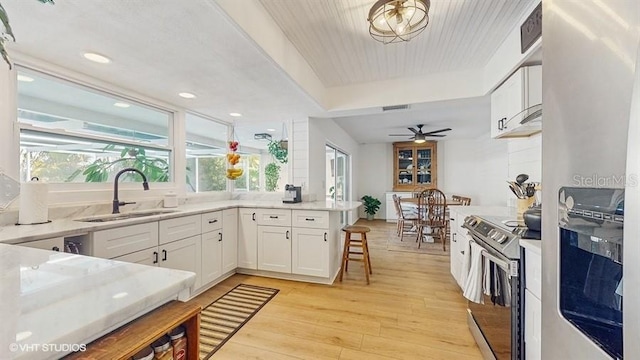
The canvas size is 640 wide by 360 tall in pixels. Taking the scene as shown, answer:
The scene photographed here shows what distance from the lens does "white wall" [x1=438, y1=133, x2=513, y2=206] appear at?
615 centimetres

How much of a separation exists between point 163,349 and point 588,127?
111 cm

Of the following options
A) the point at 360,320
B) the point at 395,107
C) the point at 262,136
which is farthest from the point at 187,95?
the point at 360,320

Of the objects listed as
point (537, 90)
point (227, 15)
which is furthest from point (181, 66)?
point (537, 90)

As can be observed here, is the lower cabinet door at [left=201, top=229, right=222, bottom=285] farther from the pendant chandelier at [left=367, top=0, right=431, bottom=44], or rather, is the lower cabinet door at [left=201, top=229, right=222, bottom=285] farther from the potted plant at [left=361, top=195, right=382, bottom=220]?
the potted plant at [left=361, top=195, right=382, bottom=220]

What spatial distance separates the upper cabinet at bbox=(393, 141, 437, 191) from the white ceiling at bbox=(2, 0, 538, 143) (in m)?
4.48

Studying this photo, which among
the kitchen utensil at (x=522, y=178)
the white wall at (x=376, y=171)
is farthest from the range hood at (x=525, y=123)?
the white wall at (x=376, y=171)

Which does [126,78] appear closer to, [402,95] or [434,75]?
[402,95]

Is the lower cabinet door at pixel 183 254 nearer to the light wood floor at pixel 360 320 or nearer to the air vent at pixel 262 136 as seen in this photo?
the light wood floor at pixel 360 320

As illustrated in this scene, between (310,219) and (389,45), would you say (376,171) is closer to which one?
(310,219)

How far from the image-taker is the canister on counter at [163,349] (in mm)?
652

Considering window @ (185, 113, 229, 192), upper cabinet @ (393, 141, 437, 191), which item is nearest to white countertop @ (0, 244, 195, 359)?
window @ (185, 113, 229, 192)

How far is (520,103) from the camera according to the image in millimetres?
2090

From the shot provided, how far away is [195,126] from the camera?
3.69 m

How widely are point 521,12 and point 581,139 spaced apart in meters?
2.01
